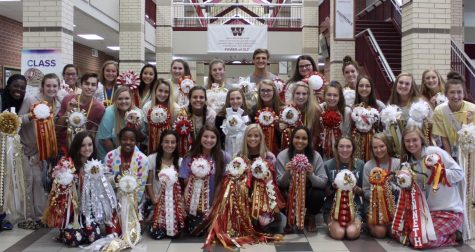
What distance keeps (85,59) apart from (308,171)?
16710 millimetres

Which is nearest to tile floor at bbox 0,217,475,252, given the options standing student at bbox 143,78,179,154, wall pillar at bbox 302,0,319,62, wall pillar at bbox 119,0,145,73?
standing student at bbox 143,78,179,154

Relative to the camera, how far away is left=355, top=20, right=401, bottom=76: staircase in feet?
47.2

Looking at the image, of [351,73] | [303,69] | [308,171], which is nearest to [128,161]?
[308,171]

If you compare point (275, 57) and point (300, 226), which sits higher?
point (275, 57)

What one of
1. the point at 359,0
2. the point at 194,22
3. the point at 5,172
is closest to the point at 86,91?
the point at 5,172

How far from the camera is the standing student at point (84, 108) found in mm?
5680

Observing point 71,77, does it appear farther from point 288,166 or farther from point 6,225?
point 288,166

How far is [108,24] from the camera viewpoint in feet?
46.1

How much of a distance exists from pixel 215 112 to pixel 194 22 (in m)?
18.0

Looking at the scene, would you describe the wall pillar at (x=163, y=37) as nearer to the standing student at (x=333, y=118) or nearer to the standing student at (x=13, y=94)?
the standing student at (x=13, y=94)

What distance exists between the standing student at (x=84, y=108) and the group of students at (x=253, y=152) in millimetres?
12

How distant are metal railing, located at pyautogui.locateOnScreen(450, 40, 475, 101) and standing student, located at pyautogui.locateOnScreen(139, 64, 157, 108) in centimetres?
745

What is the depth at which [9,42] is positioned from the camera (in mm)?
13773

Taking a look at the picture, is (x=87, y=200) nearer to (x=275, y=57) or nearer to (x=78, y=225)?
(x=78, y=225)
